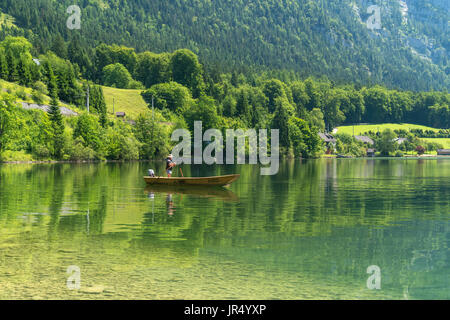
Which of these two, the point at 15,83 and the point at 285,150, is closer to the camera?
the point at 15,83

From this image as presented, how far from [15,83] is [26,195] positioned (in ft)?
389

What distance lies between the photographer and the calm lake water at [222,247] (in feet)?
57.6

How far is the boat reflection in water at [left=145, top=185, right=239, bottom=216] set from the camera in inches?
1742

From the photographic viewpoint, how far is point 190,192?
163 feet

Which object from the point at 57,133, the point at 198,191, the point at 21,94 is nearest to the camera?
the point at 198,191

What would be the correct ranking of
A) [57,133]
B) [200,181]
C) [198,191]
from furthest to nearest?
[57,133] < [200,181] < [198,191]

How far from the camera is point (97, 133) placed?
125562 millimetres

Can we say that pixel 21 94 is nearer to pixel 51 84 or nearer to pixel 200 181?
pixel 51 84

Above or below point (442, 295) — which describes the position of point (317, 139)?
above

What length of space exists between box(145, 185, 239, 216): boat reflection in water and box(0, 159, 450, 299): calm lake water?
1488mm

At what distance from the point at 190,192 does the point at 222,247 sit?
26121 millimetres

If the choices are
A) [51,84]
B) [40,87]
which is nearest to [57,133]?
[40,87]
